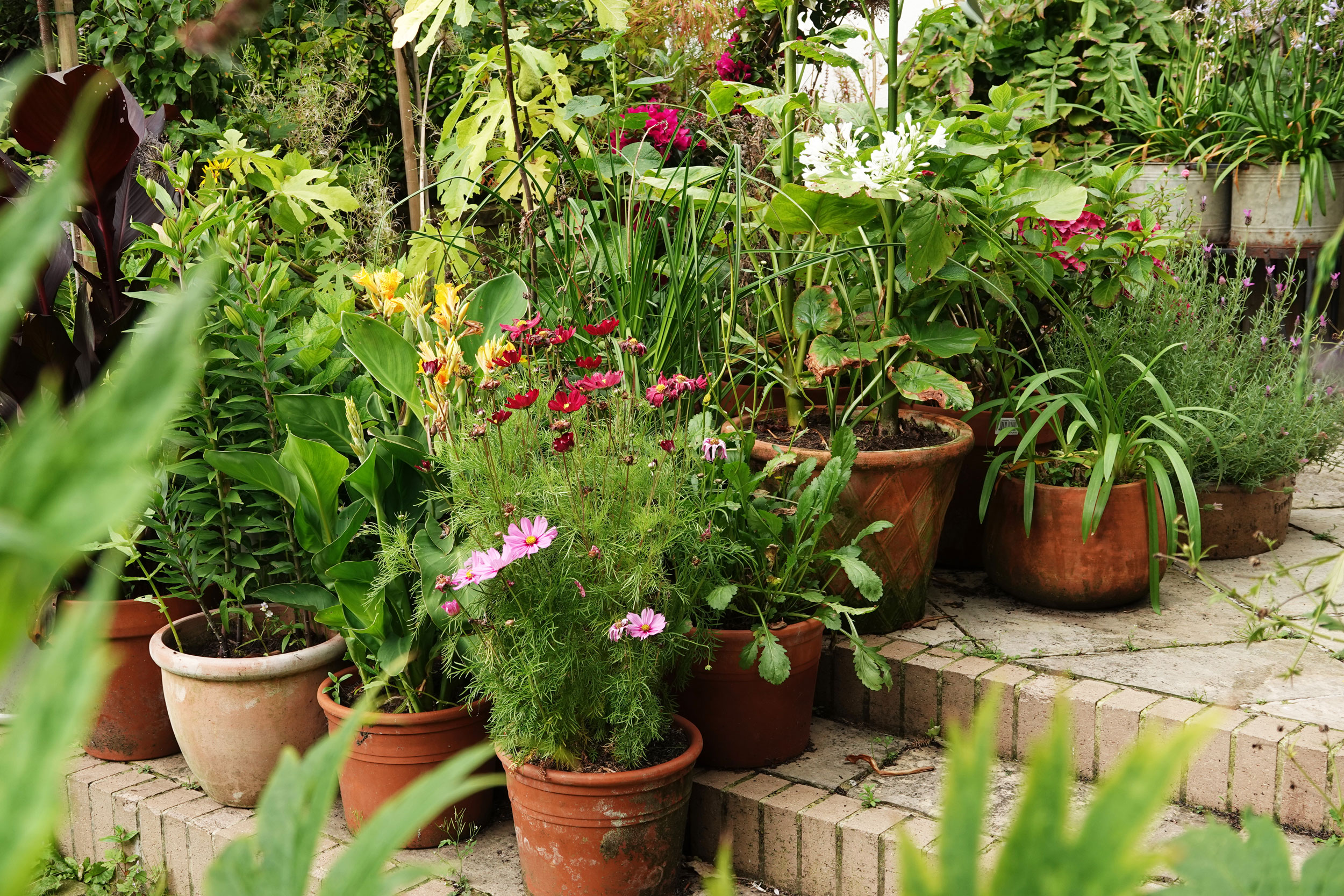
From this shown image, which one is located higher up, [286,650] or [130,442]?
[130,442]

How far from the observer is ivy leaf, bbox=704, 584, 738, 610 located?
1991 mm

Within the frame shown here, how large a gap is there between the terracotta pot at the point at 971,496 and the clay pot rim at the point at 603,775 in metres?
1.22

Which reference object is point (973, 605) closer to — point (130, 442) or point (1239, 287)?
point (1239, 287)

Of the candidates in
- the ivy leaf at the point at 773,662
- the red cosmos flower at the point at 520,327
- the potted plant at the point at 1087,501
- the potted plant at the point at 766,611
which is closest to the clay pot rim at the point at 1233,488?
→ the potted plant at the point at 1087,501

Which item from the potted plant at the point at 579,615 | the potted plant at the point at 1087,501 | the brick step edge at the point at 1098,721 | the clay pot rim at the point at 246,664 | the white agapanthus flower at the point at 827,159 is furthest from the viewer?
the potted plant at the point at 1087,501

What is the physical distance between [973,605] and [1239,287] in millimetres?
1479

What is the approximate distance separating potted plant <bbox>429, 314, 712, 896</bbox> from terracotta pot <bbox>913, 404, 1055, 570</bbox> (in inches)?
46.3

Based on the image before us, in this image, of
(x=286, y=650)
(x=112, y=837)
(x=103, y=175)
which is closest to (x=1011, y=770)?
(x=286, y=650)

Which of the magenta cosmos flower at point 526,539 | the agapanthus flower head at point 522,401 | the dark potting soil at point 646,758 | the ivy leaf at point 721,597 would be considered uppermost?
the agapanthus flower head at point 522,401

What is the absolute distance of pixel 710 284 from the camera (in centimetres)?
264

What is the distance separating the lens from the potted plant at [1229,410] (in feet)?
9.31

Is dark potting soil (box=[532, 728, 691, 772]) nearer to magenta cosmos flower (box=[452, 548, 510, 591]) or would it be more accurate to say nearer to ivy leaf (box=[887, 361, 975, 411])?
magenta cosmos flower (box=[452, 548, 510, 591])

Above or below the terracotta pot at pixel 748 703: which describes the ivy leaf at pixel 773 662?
above

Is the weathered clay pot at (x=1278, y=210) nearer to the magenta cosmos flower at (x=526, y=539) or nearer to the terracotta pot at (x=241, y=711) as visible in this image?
the magenta cosmos flower at (x=526, y=539)
